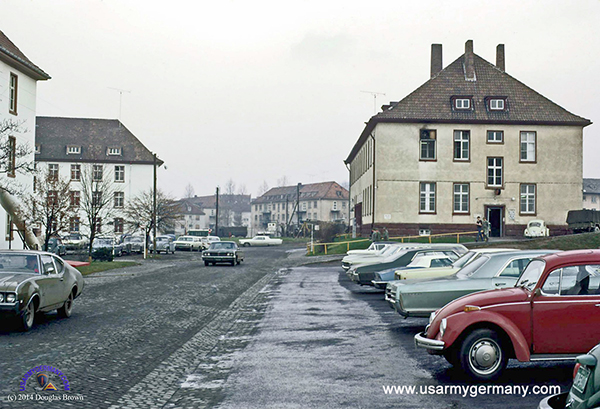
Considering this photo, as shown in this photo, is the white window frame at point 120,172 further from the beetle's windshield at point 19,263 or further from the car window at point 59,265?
the beetle's windshield at point 19,263

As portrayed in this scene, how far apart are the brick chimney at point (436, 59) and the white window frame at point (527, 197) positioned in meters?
12.1

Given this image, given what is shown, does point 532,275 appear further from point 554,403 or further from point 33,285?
point 33,285

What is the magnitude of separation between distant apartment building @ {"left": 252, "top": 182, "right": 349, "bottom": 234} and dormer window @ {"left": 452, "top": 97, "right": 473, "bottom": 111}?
92890 mm

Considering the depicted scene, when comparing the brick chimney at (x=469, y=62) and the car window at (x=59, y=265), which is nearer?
the car window at (x=59, y=265)

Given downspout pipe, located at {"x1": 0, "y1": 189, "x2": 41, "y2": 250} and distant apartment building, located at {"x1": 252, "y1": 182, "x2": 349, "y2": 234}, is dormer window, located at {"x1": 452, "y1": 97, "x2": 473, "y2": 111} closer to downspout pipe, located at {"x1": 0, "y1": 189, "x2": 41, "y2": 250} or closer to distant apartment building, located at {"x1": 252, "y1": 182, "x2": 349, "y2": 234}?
downspout pipe, located at {"x1": 0, "y1": 189, "x2": 41, "y2": 250}

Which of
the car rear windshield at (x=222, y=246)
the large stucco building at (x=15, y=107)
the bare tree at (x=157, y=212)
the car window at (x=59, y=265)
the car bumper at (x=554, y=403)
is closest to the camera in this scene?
the car bumper at (x=554, y=403)

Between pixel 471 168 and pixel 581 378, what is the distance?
4727cm

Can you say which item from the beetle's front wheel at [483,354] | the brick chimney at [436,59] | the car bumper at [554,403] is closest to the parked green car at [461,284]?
the beetle's front wheel at [483,354]

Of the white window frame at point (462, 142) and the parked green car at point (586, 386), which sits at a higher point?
the white window frame at point (462, 142)

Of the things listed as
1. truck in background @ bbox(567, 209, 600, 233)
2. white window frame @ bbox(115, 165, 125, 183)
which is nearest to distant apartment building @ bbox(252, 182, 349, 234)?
white window frame @ bbox(115, 165, 125, 183)

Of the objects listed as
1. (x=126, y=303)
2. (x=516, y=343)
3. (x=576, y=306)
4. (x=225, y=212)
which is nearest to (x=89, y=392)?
(x=516, y=343)

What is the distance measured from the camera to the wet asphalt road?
24.1ft

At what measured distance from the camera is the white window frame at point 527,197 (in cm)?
5081

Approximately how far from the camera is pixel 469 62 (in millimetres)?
53281
